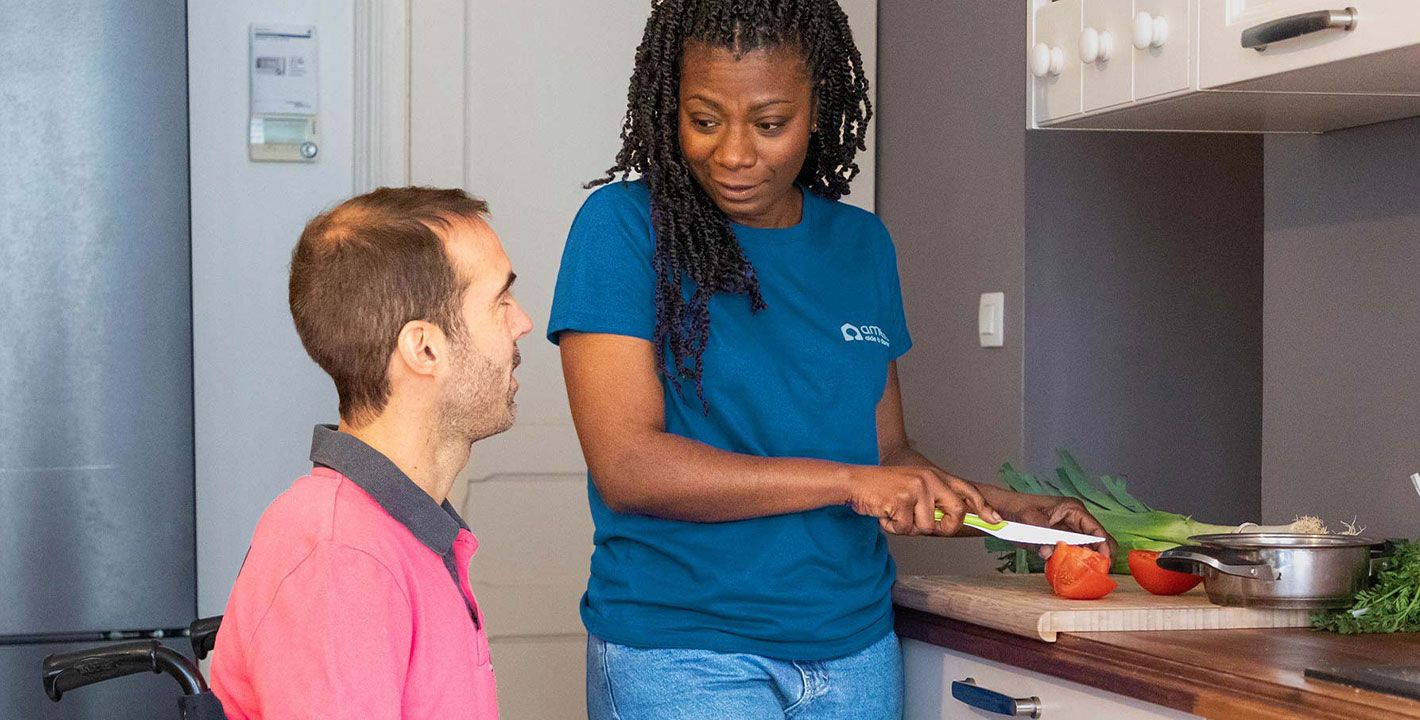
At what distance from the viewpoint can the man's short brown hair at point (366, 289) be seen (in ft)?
3.78

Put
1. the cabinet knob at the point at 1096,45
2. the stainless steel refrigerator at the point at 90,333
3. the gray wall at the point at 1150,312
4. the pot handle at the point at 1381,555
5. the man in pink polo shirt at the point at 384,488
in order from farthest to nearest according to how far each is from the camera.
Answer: the stainless steel refrigerator at the point at 90,333 < the gray wall at the point at 1150,312 < the cabinet knob at the point at 1096,45 < the pot handle at the point at 1381,555 < the man in pink polo shirt at the point at 384,488

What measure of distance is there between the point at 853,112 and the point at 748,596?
0.60 m

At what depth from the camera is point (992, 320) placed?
8.73ft

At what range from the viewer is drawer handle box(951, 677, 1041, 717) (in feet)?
4.98

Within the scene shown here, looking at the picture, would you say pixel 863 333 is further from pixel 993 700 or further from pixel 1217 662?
pixel 1217 662

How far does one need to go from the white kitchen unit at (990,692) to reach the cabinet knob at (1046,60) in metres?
0.73

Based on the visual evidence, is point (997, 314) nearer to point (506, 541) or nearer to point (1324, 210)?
point (1324, 210)

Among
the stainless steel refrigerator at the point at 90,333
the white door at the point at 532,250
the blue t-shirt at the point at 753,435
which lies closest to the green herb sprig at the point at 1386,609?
the blue t-shirt at the point at 753,435

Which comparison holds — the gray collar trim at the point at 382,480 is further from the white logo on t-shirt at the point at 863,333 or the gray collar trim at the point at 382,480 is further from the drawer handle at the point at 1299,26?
the drawer handle at the point at 1299,26

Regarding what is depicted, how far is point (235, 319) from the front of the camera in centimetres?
295

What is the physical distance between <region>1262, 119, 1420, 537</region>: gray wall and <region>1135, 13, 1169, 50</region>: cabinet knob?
378mm

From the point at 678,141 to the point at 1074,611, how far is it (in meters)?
0.64

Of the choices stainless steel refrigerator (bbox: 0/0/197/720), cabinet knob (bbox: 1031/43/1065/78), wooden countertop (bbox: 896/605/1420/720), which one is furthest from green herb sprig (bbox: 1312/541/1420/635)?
stainless steel refrigerator (bbox: 0/0/197/720)

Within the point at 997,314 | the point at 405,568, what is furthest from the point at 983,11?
the point at 405,568
